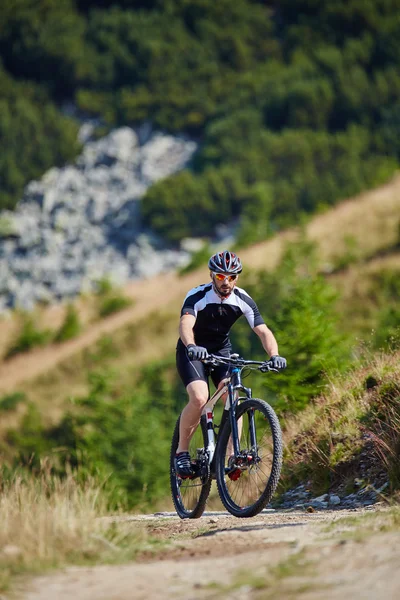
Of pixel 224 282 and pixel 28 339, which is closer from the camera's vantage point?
pixel 224 282

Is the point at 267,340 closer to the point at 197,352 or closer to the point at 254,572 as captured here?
the point at 197,352

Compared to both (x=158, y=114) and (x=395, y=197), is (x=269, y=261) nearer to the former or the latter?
(x=395, y=197)

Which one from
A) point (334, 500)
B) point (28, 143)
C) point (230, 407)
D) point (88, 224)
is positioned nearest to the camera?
point (230, 407)

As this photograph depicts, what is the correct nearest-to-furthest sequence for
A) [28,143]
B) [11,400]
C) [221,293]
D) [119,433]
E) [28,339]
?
[221,293], [119,433], [11,400], [28,339], [28,143]

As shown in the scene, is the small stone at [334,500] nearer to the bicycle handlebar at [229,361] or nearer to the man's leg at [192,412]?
the man's leg at [192,412]

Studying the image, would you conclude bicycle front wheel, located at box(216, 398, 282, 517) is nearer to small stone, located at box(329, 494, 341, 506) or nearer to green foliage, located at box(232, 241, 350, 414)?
small stone, located at box(329, 494, 341, 506)

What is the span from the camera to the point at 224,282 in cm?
759

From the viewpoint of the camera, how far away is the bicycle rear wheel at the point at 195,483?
25.2 feet

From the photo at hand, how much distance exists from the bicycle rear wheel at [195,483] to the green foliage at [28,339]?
3701 centimetres

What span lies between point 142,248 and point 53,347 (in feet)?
145

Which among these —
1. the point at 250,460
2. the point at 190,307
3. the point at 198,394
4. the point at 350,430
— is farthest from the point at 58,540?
the point at 350,430

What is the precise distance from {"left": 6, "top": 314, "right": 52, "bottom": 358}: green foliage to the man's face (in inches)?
1493

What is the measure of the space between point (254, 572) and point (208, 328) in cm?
339

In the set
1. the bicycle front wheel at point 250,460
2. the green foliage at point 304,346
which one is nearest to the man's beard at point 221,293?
the bicycle front wheel at point 250,460
